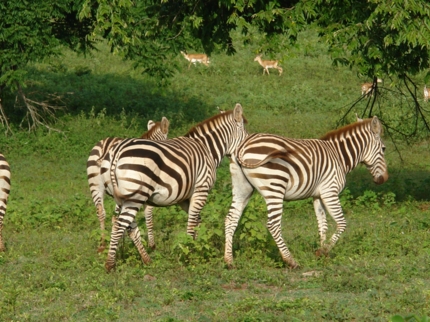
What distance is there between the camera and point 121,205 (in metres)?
10.6

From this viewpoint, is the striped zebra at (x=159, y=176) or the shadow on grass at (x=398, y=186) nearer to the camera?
the striped zebra at (x=159, y=176)

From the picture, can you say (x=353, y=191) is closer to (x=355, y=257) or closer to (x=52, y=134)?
(x=355, y=257)

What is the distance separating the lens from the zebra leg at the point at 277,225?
1068 centimetres

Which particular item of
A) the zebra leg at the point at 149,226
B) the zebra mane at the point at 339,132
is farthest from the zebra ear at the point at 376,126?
the zebra leg at the point at 149,226

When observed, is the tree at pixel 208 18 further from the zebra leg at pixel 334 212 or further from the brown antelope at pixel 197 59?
the brown antelope at pixel 197 59

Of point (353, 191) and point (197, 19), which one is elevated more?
point (197, 19)

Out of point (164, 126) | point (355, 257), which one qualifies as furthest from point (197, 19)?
point (355, 257)

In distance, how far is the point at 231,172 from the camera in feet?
36.4

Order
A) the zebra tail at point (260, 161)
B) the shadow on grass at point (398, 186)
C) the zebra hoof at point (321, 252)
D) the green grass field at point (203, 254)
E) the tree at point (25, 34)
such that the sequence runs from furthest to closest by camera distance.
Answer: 1. the tree at point (25, 34)
2. the shadow on grass at point (398, 186)
3. the zebra hoof at point (321, 252)
4. the zebra tail at point (260, 161)
5. the green grass field at point (203, 254)

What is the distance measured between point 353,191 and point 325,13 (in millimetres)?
4364

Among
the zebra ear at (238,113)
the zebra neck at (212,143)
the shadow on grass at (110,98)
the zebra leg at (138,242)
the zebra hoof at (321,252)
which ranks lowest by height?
the shadow on grass at (110,98)

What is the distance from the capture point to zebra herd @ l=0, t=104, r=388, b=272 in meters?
10.4

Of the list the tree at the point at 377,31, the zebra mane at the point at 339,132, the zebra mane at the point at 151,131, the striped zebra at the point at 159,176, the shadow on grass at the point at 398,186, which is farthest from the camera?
the shadow on grass at the point at 398,186

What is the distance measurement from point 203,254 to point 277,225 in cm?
105
